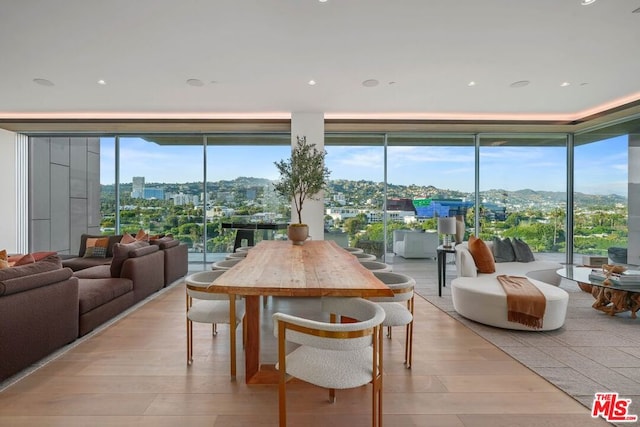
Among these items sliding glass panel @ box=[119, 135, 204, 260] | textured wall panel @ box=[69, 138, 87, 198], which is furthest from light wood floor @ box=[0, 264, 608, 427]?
textured wall panel @ box=[69, 138, 87, 198]

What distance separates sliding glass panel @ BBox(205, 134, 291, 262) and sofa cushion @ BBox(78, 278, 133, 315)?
306 cm

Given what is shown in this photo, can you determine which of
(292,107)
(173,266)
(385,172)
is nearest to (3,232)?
(173,266)

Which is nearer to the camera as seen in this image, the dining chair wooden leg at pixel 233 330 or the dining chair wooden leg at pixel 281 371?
the dining chair wooden leg at pixel 281 371

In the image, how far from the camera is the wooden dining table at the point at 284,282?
5.46ft

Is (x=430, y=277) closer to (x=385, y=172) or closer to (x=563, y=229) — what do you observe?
(x=385, y=172)

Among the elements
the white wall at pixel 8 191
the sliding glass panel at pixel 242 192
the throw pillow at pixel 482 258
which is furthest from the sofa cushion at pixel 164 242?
the throw pillow at pixel 482 258

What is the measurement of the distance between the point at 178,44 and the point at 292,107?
7.86 ft

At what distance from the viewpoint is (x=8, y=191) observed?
20.8 feet

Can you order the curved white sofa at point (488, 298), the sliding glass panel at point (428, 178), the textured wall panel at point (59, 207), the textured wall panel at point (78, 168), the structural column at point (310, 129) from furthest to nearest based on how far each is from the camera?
1. the textured wall panel at point (78, 168)
2. the textured wall panel at point (59, 207)
3. the sliding glass panel at point (428, 178)
4. the structural column at point (310, 129)
5. the curved white sofa at point (488, 298)

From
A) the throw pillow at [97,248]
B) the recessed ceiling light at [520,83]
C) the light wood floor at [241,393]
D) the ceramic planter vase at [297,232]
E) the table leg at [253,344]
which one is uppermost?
the recessed ceiling light at [520,83]

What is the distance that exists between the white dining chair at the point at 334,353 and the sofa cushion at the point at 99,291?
2.46 m

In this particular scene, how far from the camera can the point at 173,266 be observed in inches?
196

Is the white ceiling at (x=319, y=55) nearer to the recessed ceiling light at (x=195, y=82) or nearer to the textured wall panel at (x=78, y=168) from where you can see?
the recessed ceiling light at (x=195, y=82)

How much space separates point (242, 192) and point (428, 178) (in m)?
4.05
